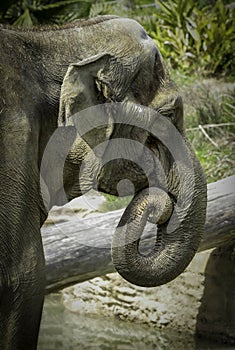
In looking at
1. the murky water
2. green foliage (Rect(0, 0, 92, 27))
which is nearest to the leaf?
green foliage (Rect(0, 0, 92, 27))

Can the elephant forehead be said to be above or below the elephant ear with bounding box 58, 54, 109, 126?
above

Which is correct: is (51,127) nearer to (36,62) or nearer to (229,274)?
(36,62)

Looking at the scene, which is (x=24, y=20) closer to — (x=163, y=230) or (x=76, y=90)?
(x=163, y=230)

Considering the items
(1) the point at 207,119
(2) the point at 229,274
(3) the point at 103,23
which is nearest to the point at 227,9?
(1) the point at 207,119

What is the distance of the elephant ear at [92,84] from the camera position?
2.85 m

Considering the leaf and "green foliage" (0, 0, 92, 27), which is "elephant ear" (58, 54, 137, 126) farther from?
"green foliage" (0, 0, 92, 27)

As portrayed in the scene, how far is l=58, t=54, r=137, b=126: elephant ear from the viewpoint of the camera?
9.35ft

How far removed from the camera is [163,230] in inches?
125

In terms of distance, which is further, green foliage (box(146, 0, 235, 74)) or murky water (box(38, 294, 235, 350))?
green foliage (box(146, 0, 235, 74))

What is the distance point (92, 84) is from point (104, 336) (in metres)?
3.53

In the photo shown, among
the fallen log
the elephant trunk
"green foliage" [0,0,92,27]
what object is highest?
the elephant trunk

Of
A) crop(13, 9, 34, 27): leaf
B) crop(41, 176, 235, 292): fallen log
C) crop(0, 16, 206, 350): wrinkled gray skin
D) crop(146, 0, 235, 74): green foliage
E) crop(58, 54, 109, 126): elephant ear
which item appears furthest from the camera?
crop(146, 0, 235, 74): green foliage

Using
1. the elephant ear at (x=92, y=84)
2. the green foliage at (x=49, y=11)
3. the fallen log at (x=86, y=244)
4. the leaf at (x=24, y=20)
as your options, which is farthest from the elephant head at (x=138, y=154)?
the green foliage at (x=49, y=11)

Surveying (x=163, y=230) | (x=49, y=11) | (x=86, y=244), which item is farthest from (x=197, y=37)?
(x=163, y=230)
